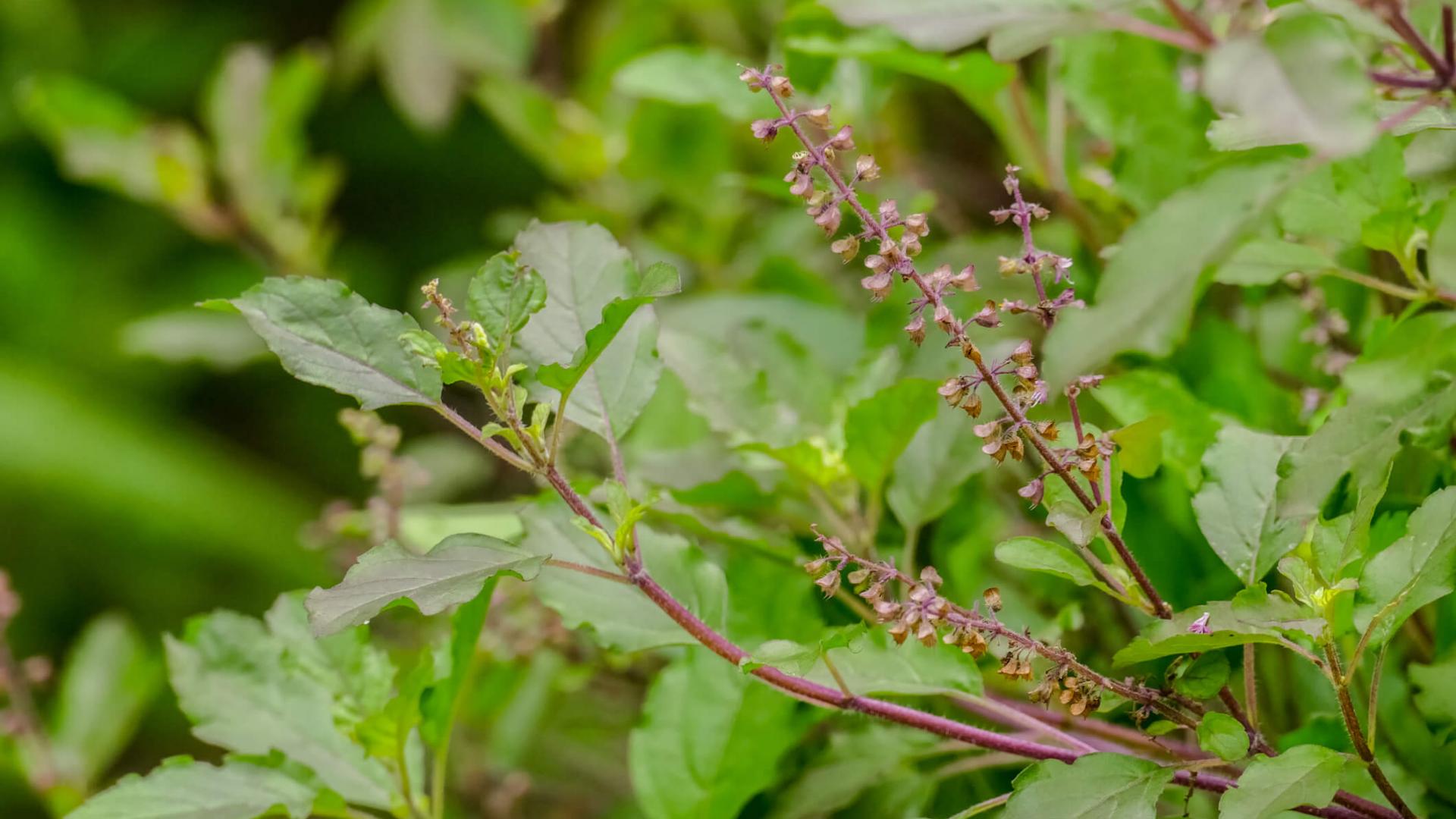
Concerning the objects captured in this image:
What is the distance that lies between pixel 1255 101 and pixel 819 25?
352mm

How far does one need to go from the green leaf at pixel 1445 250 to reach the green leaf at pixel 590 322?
264 mm

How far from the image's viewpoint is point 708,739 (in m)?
0.52

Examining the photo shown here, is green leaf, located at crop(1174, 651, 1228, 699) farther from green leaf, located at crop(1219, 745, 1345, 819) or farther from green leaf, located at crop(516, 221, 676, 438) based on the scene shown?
green leaf, located at crop(516, 221, 676, 438)

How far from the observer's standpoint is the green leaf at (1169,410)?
0.49 metres

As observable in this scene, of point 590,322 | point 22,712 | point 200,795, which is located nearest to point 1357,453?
point 590,322

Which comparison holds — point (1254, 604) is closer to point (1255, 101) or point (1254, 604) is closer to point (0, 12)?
point (1255, 101)

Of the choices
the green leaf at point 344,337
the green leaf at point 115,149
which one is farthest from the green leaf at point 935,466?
the green leaf at point 115,149

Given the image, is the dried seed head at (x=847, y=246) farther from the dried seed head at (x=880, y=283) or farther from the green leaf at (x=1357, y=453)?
the green leaf at (x=1357, y=453)

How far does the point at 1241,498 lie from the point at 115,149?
0.96 m

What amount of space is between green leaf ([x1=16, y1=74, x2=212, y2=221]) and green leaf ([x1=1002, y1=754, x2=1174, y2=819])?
0.90m

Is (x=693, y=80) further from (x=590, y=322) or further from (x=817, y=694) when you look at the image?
(x=817, y=694)

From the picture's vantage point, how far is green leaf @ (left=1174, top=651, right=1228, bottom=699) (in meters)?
0.38

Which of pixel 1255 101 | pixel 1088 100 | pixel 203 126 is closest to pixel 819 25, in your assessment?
pixel 1088 100

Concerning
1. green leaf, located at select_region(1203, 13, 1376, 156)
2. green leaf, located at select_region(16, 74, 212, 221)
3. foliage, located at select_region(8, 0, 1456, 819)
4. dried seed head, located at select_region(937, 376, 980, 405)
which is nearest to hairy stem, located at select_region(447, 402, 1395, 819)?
foliage, located at select_region(8, 0, 1456, 819)
